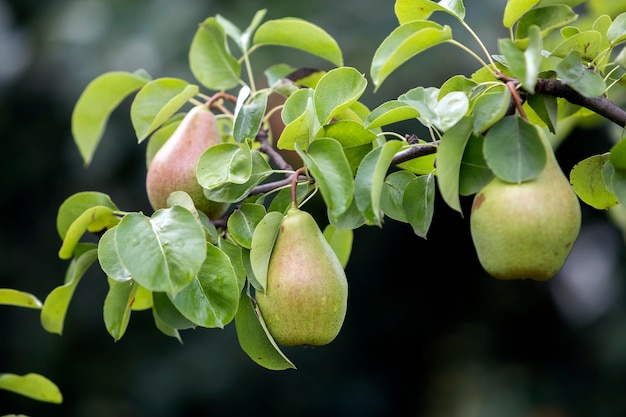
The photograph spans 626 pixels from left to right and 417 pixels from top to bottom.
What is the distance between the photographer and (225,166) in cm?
82

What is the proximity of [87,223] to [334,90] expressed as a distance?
1.11ft

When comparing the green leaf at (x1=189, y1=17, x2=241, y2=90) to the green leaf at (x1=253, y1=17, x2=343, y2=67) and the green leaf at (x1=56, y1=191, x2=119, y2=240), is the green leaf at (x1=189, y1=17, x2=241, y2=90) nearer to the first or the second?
the green leaf at (x1=253, y1=17, x2=343, y2=67)

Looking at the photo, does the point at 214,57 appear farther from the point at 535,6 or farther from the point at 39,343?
the point at 39,343

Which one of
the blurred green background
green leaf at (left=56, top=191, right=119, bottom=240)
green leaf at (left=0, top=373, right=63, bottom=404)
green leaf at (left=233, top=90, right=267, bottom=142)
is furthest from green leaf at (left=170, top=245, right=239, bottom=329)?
the blurred green background

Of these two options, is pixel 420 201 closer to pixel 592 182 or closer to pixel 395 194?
pixel 395 194

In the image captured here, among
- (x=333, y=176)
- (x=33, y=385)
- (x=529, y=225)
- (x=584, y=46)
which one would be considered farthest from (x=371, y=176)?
(x=33, y=385)

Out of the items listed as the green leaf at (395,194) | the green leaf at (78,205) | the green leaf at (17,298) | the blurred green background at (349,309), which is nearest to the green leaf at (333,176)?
the green leaf at (395,194)

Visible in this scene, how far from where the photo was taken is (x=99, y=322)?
3.44 metres

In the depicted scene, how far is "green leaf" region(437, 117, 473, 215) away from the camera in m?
0.70

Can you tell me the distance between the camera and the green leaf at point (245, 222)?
0.83 m

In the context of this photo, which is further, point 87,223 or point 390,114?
point 87,223

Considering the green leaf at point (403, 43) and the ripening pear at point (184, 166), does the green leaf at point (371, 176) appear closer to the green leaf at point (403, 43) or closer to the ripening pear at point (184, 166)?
the green leaf at point (403, 43)

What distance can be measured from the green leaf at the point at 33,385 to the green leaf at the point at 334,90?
523 millimetres

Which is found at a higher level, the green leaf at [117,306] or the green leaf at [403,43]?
the green leaf at [403,43]
